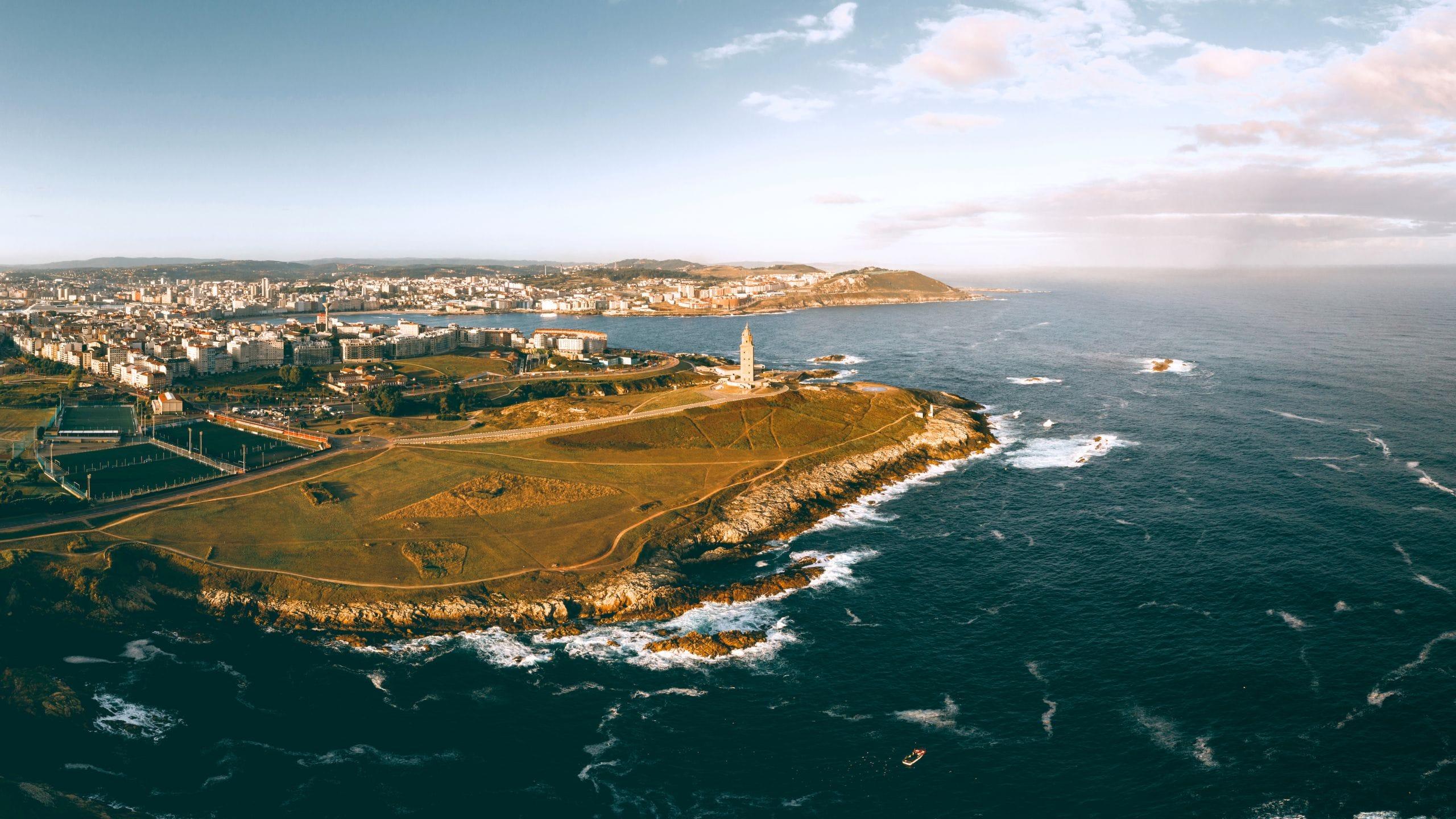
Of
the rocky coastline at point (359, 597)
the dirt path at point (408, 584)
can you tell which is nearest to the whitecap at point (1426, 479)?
the rocky coastline at point (359, 597)

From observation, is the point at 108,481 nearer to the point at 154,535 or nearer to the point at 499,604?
the point at 154,535

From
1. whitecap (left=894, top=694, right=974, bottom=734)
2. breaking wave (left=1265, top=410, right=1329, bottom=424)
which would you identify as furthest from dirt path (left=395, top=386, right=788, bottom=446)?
breaking wave (left=1265, top=410, right=1329, bottom=424)

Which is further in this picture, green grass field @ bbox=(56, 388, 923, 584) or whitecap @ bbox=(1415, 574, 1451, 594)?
green grass field @ bbox=(56, 388, 923, 584)

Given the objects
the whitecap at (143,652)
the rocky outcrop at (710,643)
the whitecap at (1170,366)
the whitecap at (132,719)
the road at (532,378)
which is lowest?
the whitecap at (132,719)

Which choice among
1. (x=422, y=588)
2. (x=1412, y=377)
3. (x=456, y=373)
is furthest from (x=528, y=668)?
(x=1412, y=377)

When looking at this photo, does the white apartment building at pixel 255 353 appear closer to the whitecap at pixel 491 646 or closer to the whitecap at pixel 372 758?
the whitecap at pixel 491 646

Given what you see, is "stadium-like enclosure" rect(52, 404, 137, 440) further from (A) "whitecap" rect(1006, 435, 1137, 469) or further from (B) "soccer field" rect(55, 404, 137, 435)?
(A) "whitecap" rect(1006, 435, 1137, 469)

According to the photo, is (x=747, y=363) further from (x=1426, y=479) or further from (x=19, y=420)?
(x=19, y=420)
